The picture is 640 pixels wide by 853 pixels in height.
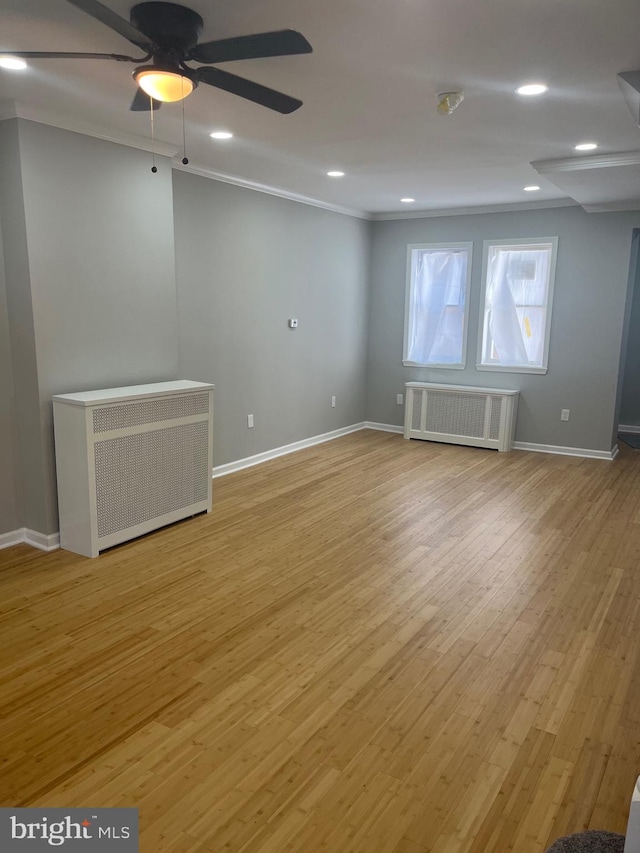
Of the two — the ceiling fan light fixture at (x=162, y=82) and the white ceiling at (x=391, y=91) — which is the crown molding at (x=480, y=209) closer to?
the white ceiling at (x=391, y=91)

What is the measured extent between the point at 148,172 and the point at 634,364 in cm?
618

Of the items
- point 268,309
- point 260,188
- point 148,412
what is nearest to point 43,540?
point 148,412

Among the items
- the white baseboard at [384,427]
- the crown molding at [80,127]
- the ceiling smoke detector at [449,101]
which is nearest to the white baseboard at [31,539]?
the crown molding at [80,127]

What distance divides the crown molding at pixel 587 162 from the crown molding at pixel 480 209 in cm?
175

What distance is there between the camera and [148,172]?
4.06m

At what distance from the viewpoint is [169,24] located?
220 cm

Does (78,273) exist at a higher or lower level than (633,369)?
higher

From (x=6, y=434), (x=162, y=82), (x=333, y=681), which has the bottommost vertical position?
(x=333, y=681)

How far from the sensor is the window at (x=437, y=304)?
22.1ft

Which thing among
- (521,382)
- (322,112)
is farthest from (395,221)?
(322,112)

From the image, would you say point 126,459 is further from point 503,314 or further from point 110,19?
point 503,314

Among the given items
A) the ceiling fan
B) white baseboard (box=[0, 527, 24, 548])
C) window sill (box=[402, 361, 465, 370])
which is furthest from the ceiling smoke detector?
window sill (box=[402, 361, 465, 370])

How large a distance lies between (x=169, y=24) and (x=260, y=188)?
3.21 meters

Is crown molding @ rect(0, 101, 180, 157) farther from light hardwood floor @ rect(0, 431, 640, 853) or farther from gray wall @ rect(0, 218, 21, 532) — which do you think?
light hardwood floor @ rect(0, 431, 640, 853)
